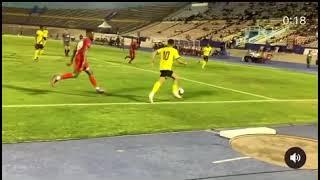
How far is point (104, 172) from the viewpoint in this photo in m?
7.33

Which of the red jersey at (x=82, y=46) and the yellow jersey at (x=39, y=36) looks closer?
the red jersey at (x=82, y=46)

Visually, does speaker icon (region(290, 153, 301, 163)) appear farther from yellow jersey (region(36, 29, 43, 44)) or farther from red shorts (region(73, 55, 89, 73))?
yellow jersey (region(36, 29, 43, 44))

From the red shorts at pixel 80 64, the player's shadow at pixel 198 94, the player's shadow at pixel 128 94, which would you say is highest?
the red shorts at pixel 80 64

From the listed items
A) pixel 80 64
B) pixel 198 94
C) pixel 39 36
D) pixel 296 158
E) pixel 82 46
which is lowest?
pixel 198 94

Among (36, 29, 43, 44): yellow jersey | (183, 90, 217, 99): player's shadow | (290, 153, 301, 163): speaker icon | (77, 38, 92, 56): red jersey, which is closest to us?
(290, 153, 301, 163): speaker icon

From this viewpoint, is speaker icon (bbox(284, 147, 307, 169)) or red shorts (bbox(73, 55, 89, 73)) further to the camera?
red shorts (bbox(73, 55, 89, 73))

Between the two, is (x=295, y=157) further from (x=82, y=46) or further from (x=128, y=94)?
(x=128, y=94)

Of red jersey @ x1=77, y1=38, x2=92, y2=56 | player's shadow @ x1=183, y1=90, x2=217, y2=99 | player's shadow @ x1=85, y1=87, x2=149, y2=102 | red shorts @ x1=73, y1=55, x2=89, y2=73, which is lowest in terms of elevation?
player's shadow @ x1=183, y1=90, x2=217, y2=99

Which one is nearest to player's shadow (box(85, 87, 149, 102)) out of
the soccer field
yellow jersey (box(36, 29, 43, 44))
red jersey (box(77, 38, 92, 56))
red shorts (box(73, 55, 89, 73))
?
the soccer field

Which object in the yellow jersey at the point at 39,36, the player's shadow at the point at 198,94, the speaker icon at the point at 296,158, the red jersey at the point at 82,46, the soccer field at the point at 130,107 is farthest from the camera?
the yellow jersey at the point at 39,36

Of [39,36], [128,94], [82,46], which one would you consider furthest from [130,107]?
[39,36]

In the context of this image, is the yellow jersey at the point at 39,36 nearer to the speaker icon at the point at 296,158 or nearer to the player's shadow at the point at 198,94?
the player's shadow at the point at 198,94

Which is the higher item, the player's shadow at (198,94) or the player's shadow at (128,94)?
the player's shadow at (128,94)

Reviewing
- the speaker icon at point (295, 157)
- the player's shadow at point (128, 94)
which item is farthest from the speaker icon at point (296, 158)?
the player's shadow at point (128, 94)
